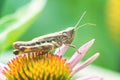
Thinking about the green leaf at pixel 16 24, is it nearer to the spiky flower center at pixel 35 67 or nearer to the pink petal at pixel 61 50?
the pink petal at pixel 61 50

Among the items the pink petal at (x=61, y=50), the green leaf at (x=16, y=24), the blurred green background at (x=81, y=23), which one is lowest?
the pink petal at (x=61, y=50)

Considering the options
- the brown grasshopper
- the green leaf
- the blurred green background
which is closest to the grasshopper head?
the brown grasshopper

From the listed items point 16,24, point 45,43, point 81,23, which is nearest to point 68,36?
point 45,43

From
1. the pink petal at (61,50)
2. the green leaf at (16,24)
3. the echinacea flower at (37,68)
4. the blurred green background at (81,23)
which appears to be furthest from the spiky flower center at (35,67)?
the blurred green background at (81,23)

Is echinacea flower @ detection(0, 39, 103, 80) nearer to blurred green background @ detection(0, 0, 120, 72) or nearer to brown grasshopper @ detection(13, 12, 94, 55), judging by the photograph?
brown grasshopper @ detection(13, 12, 94, 55)

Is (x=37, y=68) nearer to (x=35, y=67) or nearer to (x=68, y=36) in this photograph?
(x=35, y=67)

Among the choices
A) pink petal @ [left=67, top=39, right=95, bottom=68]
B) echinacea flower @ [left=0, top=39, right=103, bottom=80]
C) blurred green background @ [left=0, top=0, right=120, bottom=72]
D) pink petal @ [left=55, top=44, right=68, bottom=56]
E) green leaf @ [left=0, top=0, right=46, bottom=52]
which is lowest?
echinacea flower @ [left=0, top=39, right=103, bottom=80]

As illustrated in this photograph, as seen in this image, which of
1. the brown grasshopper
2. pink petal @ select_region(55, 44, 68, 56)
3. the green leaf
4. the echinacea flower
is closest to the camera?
the brown grasshopper
